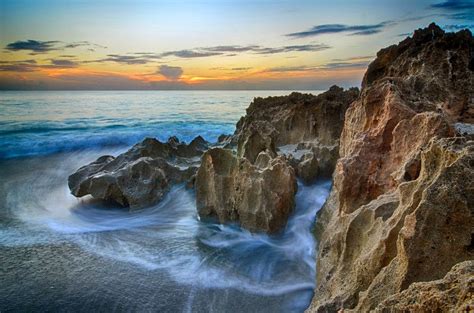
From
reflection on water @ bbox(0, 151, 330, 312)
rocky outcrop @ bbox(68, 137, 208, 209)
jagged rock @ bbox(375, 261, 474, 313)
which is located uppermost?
jagged rock @ bbox(375, 261, 474, 313)

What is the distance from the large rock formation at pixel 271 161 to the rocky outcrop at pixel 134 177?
2.13 metres

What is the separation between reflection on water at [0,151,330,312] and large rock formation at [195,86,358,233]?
479 mm

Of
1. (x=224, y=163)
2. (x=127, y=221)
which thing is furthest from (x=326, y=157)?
(x=127, y=221)

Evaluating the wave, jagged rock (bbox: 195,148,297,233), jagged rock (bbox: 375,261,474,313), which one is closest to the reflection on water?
jagged rock (bbox: 195,148,297,233)

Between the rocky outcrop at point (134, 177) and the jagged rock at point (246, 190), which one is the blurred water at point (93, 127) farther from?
the jagged rock at point (246, 190)

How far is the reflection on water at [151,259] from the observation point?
6316 mm

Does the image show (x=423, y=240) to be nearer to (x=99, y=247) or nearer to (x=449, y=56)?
(x=449, y=56)

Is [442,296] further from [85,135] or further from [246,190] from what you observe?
[85,135]

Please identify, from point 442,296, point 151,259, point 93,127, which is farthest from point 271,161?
point 93,127

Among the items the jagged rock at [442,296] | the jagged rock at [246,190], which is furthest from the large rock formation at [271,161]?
the jagged rock at [442,296]

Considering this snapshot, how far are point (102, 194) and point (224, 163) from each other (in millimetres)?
3973

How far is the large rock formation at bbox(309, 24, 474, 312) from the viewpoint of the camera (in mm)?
3215

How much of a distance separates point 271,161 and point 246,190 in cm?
88

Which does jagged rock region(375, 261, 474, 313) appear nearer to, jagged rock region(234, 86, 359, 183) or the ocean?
the ocean
